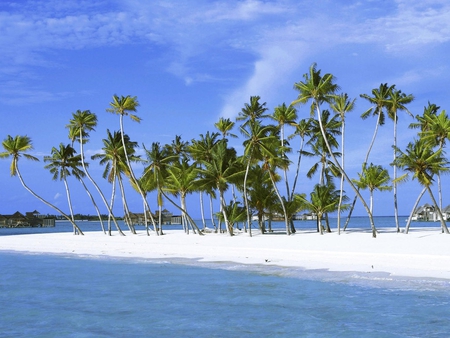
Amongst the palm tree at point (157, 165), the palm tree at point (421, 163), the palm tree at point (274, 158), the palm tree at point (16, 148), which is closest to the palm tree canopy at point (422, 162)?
the palm tree at point (421, 163)

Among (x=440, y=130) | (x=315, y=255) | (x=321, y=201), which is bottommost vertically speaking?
(x=315, y=255)

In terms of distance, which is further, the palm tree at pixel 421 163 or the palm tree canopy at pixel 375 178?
the palm tree canopy at pixel 375 178

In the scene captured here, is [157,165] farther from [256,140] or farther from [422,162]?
[422,162]

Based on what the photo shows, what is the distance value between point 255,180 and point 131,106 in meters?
12.2

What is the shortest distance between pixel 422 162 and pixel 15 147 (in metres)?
33.2

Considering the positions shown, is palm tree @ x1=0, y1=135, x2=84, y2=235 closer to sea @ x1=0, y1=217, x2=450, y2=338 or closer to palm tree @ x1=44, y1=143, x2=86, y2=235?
palm tree @ x1=44, y1=143, x2=86, y2=235

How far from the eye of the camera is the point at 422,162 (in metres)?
32.8

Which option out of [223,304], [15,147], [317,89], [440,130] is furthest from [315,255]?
[15,147]

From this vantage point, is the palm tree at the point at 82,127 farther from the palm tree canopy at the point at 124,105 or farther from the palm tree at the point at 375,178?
the palm tree at the point at 375,178

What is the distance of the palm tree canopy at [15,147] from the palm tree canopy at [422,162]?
31036mm

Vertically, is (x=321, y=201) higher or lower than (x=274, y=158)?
lower

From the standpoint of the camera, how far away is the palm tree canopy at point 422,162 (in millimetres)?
32656

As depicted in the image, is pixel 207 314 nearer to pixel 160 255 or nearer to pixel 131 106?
pixel 160 255

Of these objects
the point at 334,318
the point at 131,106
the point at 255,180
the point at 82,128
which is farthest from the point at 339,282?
the point at 82,128
